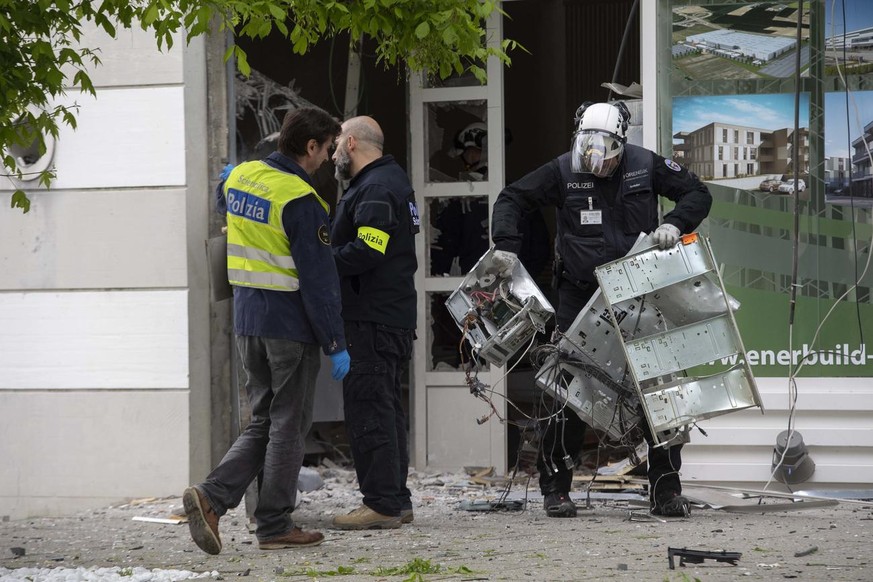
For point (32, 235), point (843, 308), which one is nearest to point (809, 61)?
point (843, 308)

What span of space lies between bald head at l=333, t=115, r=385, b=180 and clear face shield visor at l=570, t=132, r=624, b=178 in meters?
1.02

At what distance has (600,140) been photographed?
6359mm

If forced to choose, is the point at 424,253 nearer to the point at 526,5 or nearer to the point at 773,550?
the point at 526,5

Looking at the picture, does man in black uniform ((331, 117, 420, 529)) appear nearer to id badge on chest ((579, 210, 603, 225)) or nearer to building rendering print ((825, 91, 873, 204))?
id badge on chest ((579, 210, 603, 225))

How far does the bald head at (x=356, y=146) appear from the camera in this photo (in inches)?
253

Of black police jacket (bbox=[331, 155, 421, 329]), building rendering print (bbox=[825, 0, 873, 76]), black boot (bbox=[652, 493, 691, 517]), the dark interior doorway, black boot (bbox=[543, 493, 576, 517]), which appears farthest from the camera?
the dark interior doorway

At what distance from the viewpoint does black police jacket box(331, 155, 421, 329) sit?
6.11 metres

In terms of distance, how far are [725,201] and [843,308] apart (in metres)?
0.91

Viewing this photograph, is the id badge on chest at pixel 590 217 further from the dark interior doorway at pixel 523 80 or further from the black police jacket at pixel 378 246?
the dark interior doorway at pixel 523 80

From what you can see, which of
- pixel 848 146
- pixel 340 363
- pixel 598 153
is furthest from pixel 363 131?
pixel 848 146

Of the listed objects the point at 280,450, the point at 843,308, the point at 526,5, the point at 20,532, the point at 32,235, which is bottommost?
the point at 20,532

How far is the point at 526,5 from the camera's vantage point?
10094 mm

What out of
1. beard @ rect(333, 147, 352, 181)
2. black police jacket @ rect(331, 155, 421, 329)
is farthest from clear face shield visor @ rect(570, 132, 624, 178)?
beard @ rect(333, 147, 352, 181)

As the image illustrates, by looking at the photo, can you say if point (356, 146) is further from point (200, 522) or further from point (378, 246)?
point (200, 522)
